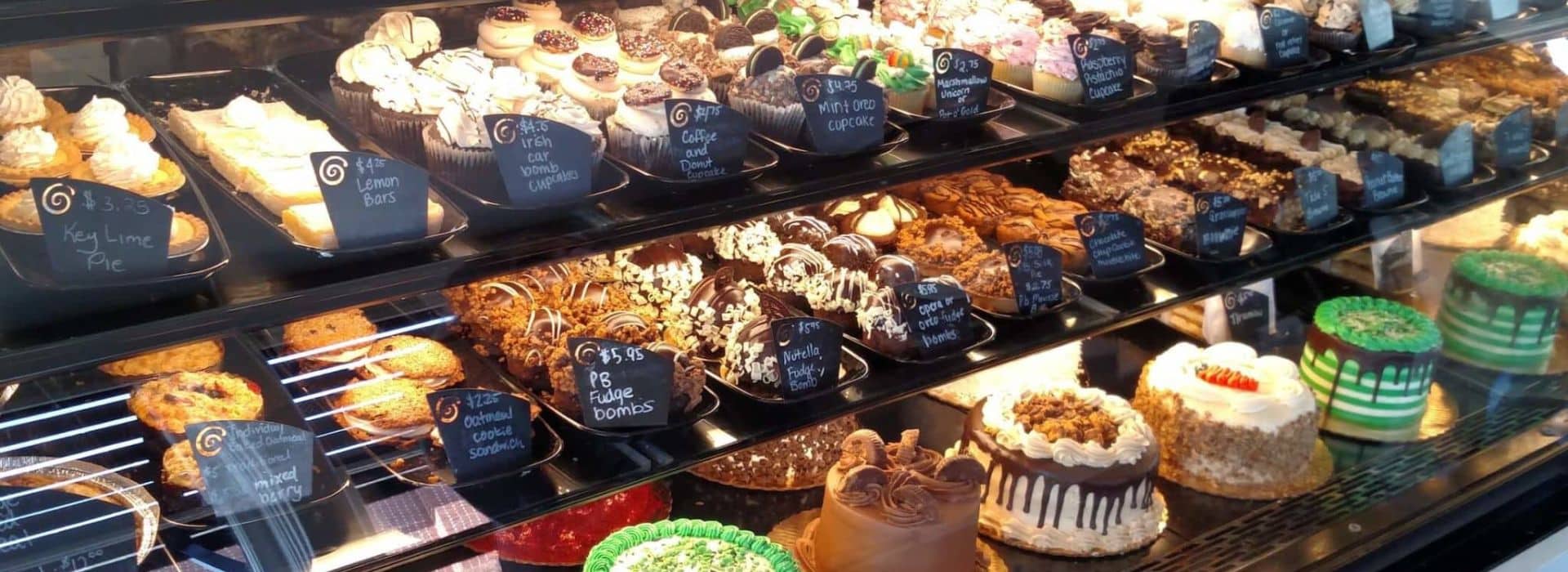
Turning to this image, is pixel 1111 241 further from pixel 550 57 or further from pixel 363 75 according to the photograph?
pixel 363 75

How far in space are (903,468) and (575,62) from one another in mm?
1153

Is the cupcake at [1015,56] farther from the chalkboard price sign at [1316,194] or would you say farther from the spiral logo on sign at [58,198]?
the spiral logo on sign at [58,198]

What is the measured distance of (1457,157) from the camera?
4.14 meters

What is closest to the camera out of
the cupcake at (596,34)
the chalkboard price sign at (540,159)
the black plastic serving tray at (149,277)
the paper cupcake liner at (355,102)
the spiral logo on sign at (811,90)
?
the black plastic serving tray at (149,277)

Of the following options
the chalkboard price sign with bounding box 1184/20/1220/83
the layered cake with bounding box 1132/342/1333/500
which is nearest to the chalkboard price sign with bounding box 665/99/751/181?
the chalkboard price sign with bounding box 1184/20/1220/83

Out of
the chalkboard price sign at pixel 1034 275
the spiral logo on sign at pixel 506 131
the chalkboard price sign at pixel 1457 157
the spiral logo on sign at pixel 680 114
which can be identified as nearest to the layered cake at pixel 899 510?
the chalkboard price sign at pixel 1034 275

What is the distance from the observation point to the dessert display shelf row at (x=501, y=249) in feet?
6.21

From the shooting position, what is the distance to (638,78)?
121 inches

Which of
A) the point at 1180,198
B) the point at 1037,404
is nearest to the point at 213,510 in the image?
the point at 1037,404

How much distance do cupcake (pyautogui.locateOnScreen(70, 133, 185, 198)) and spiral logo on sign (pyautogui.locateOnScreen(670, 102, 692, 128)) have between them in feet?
2.97

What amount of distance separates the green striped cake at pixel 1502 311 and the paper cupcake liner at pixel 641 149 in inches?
120

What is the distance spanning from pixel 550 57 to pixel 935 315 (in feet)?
3.45

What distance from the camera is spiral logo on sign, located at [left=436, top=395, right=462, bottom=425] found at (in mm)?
2357

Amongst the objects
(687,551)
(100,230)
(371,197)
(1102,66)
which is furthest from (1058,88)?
(100,230)
